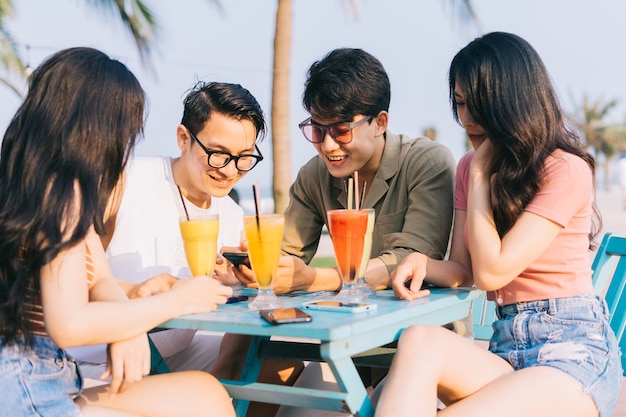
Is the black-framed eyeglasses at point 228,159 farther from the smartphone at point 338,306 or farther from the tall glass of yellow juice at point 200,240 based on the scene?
the smartphone at point 338,306

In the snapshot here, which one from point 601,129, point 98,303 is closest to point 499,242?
point 98,303

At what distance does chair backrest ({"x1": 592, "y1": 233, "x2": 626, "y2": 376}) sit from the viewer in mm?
3199

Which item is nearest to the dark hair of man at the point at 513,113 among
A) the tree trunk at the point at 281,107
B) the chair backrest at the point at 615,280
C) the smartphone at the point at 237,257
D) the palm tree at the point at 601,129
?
the chair backrest at the point at 615,280

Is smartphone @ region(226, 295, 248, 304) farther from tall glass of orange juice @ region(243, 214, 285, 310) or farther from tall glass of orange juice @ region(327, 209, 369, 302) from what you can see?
tall glass of orange juice @ region(327, 209, 369, 302)

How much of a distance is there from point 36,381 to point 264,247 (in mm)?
755

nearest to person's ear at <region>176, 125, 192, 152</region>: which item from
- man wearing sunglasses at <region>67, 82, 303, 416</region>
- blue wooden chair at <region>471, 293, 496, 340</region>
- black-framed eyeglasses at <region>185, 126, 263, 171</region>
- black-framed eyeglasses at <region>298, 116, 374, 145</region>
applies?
man wearing sunglasses at <region>67, 82, 303, 416</region>

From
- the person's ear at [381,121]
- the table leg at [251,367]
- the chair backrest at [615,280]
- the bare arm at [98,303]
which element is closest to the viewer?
the bare arm at [98,303]

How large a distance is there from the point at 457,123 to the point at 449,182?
1.34 feet

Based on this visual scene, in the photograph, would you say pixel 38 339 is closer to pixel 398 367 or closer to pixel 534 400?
pixel 398 367

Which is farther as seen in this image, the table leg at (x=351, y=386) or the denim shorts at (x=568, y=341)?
the denim shorts at (x=568, y=341)

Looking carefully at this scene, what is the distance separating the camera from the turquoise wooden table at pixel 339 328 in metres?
2.09

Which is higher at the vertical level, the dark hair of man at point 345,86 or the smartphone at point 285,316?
the dark hair of man at point 345,86

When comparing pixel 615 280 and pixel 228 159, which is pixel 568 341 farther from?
pixel 228 159

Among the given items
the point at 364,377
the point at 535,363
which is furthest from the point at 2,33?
the point at 535,363
